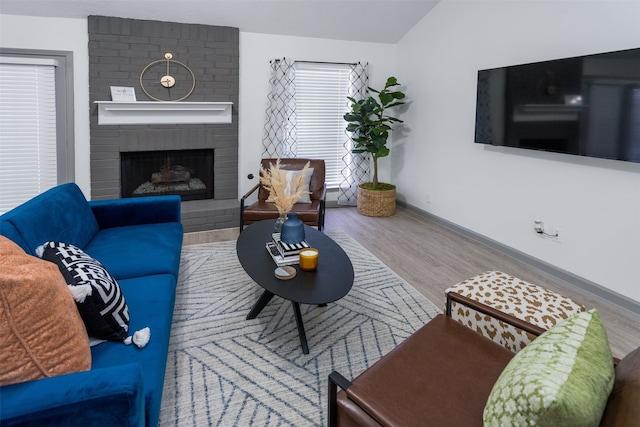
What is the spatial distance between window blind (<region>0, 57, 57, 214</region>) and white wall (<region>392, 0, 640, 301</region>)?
4.14 m

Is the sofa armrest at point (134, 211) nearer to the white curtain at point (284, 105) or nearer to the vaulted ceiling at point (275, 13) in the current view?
the white curtain at point (284, 105)

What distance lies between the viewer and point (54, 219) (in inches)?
93.0

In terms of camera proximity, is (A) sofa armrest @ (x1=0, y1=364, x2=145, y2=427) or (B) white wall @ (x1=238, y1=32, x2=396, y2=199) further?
(B) white wall @ (x1=238, y1=32, x2=396, y2=199)

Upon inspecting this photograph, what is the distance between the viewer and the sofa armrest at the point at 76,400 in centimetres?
108

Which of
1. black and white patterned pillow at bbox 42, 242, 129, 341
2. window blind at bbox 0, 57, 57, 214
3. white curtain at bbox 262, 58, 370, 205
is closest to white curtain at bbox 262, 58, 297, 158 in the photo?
white curtain at bbox 262, 58, 370, 205

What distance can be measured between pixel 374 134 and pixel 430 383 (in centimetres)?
395

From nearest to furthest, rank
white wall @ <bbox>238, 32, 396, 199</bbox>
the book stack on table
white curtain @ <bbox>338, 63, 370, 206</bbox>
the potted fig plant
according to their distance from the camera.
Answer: the book stack on table
white wall @ <bbox>238, 32, 396, 199</bbox>
the potted fig plant
white curtain @ <bbox>338, 63, 370, 206</bbox>

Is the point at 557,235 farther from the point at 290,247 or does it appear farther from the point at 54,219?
the point at 54,219

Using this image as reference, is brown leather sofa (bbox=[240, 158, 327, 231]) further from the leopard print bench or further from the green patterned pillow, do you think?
the green patterned pillow

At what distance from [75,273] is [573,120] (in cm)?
336

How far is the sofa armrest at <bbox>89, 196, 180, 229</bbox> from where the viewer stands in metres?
3.12

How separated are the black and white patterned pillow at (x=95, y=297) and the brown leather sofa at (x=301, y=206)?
2.19 metres

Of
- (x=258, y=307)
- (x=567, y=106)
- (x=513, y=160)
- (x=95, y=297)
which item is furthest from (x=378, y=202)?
(x=95, y=297)

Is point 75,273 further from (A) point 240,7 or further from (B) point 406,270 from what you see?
(A) point 240,7
